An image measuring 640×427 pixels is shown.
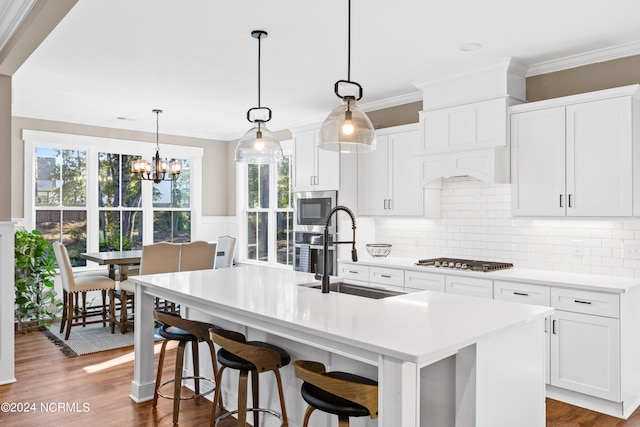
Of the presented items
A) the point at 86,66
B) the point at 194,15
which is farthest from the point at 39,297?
the point at 194,15

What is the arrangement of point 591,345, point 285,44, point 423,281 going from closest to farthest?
1. point 591,345
2. point 285,44
3. point 423,281

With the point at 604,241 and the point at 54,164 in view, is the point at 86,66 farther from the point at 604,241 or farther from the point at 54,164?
the point at 604,241

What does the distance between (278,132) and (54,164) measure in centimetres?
294

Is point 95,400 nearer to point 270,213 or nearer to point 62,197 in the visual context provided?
point 62,197

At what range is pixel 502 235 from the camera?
4.32 m

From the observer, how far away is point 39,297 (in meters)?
5.36

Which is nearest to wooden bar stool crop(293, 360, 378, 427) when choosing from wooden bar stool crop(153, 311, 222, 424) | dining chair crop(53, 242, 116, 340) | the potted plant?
wooden bar stool crop(153, 311, 222, 424)

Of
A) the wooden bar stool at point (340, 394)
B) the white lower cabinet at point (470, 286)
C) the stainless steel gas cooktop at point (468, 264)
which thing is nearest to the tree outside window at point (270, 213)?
the stainless steel gas cooktop at point (468, 264)

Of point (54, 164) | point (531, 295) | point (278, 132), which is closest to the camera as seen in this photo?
point (531, 295)

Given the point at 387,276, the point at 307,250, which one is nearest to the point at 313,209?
the point at 307,250

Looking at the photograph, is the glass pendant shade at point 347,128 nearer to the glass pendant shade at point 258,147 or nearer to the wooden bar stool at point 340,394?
the glass pendant shade at point 258,147

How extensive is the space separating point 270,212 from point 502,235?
12.0 feet

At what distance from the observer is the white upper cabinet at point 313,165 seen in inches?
205

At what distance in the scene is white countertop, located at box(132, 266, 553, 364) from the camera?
1.75 meters
